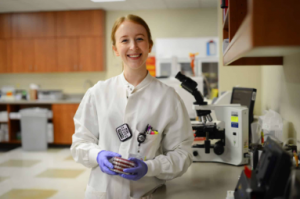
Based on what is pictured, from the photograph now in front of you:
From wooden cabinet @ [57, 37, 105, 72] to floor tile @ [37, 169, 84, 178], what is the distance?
2.32 metres

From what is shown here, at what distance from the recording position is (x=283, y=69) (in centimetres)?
196

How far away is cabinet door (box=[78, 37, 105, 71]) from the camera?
230 inches

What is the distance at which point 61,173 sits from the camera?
4035 millimetres

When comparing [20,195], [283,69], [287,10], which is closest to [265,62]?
[283,69]

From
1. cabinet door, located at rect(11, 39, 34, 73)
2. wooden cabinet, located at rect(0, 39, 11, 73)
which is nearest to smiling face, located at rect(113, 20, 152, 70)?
cabinet door, located at rect(11, 39, 34, 73)

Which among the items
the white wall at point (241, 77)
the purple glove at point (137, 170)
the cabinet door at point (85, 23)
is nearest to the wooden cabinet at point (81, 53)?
Result: the cabinet door at point (85, 23)

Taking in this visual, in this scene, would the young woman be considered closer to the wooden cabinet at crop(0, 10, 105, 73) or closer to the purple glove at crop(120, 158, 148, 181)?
the purple glove at crop(120, 158, 148, 181)

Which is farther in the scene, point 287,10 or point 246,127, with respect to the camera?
point 246,127

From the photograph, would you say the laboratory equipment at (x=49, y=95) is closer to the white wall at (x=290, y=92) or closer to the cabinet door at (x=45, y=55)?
the cabinet door at (x=45, y=55)

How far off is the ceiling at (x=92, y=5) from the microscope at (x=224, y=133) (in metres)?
3.82

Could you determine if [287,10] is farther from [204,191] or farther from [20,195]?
[20,195]

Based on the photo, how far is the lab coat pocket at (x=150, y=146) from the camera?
50.6 inches

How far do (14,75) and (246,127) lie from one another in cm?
582

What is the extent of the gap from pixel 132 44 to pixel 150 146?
46 cm
